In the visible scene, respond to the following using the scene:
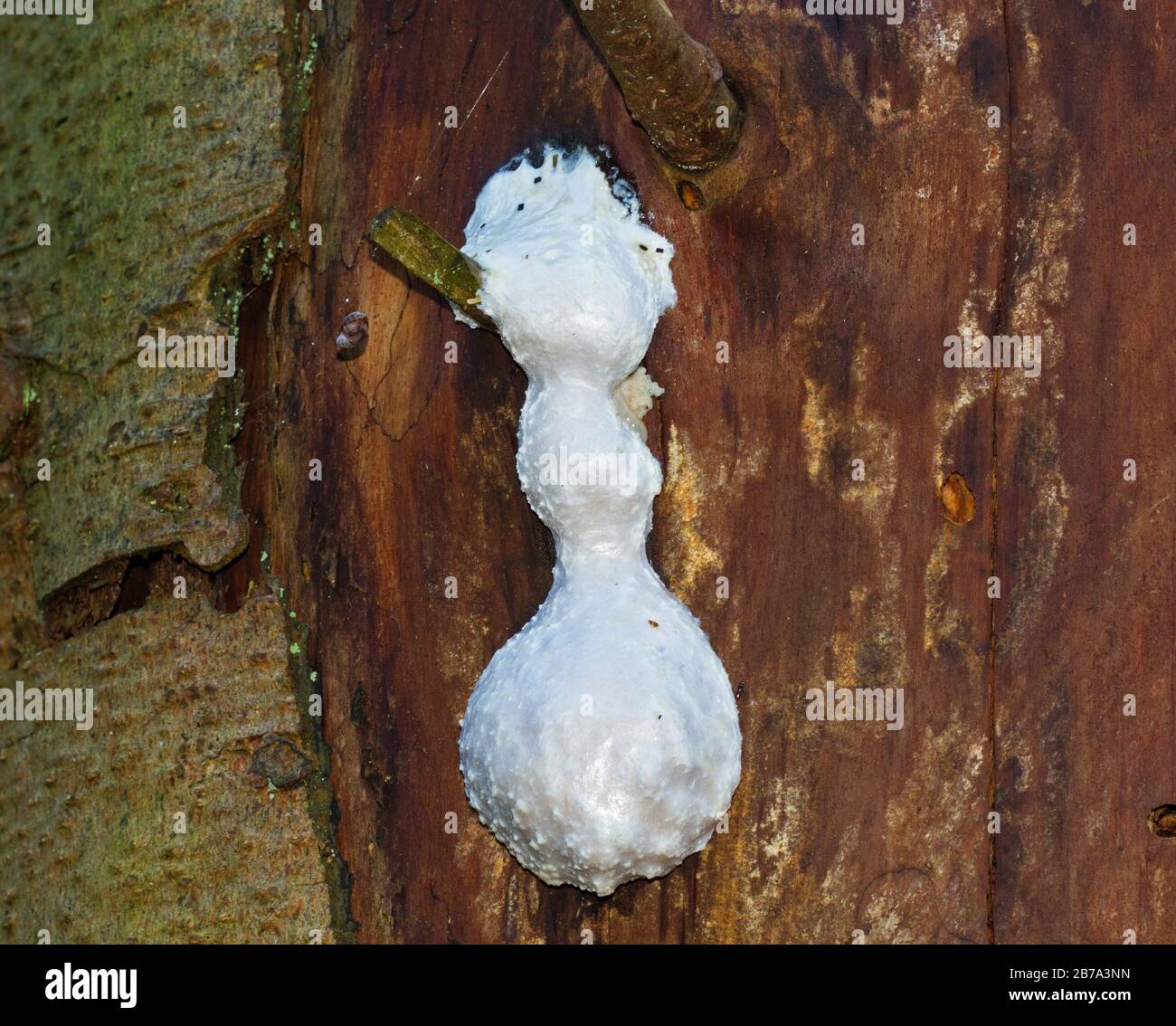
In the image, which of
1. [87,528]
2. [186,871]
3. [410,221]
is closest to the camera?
[410,221]

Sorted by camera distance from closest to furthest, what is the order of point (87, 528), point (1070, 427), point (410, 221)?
point (410, 221), point (1070, 427), point (87, 528)

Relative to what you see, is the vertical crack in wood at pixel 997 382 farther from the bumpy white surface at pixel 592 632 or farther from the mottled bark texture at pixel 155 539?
the mottled bark texture at pixel 155 539

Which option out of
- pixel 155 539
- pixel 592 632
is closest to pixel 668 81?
pixel 592 632

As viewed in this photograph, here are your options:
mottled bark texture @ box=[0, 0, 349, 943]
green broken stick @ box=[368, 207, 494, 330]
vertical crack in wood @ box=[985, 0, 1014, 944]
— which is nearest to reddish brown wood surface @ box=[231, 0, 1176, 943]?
vertical crack in wood @ box=[985, 0, 1014, 944]

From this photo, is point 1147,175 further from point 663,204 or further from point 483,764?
point 483,764

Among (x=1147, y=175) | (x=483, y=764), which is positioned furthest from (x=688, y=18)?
(x=483, y=764)
